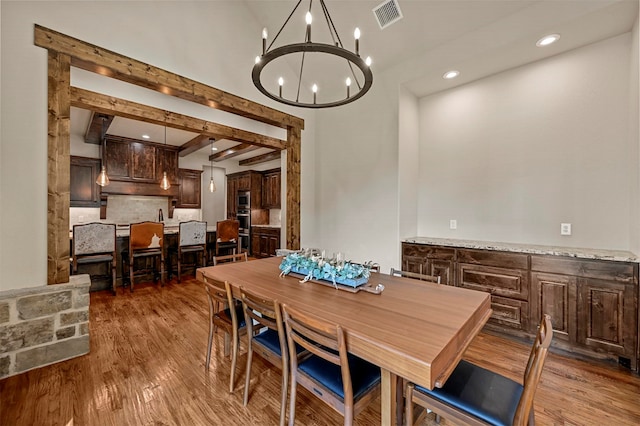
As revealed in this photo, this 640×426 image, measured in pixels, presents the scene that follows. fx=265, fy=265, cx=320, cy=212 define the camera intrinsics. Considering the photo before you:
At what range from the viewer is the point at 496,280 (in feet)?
9.12

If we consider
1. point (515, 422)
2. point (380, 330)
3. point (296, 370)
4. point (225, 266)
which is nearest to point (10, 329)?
point (225, 266)

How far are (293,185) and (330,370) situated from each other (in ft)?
10.8

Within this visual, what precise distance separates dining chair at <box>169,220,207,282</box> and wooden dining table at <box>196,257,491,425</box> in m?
3.11

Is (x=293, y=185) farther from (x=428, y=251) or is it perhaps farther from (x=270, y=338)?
(x=270, y=338)

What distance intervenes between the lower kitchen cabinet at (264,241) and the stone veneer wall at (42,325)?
441 cm

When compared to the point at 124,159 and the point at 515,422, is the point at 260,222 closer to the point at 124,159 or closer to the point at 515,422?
the point at 124,159

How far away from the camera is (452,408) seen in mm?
1180

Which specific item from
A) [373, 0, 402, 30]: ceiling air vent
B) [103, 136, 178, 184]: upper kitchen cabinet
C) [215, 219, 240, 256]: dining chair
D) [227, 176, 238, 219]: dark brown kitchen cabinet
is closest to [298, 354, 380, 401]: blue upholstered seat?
[373, 0, 402, 30]: ceiling air vent

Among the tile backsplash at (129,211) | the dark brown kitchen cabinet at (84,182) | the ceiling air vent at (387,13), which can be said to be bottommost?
the tile backsplash at (129,211)

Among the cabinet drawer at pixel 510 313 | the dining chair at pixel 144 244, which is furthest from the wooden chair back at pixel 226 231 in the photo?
the cabinet drawer at pixel 510 313

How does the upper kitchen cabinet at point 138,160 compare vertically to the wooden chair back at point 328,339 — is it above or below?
above

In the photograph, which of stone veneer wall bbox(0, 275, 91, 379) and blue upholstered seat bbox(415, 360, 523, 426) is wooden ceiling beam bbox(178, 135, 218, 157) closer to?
stone veneer wall bbox(0, 275, 91, 379)

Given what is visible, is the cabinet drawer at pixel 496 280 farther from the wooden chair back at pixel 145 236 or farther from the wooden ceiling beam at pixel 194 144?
the wooden ceiling beam at pixel 194 144

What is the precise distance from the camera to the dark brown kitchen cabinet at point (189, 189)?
22.6 feet
